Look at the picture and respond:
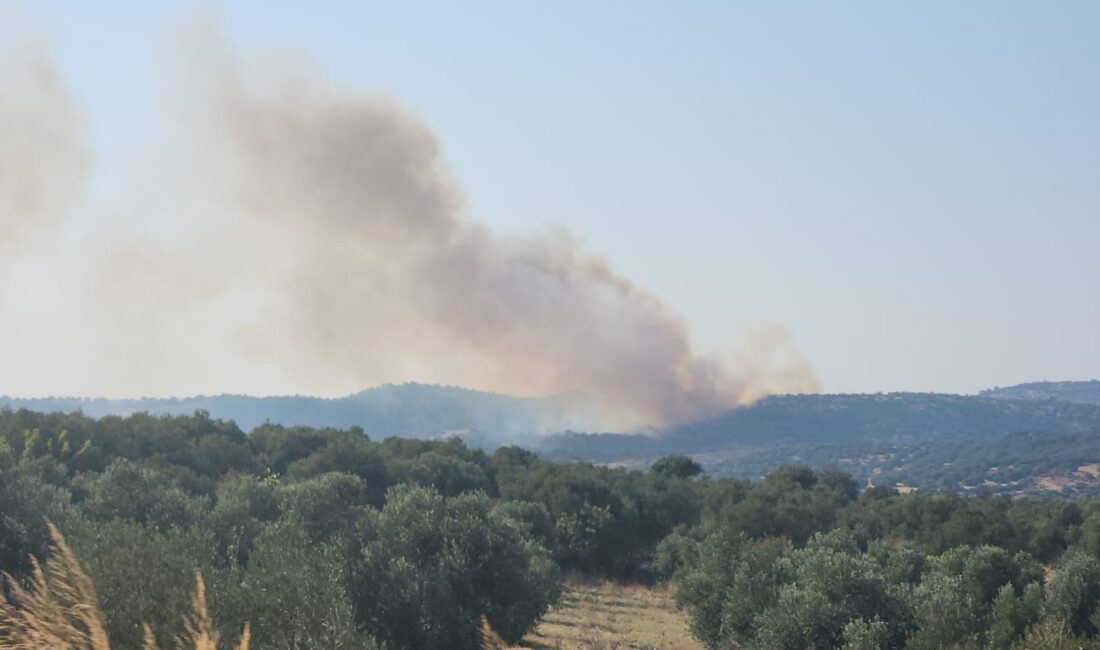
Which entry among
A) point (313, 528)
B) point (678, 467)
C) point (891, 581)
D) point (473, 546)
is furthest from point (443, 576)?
point (678, 467)

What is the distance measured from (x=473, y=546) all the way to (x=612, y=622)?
57.9 ft

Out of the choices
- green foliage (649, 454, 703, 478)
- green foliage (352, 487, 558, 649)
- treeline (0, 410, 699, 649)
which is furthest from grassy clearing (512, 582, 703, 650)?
green foliage (649, 454, 703, 478)

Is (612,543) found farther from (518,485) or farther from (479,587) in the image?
(479,587)

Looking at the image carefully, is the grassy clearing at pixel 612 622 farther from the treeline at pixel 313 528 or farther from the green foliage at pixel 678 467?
the green foliage at pixel 678 467

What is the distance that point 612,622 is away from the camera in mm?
58656

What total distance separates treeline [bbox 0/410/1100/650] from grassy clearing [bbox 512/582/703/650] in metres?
1.97

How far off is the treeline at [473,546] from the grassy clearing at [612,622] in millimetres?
1973

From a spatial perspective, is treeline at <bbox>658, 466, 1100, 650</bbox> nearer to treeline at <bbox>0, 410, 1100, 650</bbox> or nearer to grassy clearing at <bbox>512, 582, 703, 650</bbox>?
treeline at <bbox>0, 410, 1100, 650</bbox>

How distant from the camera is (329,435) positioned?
122 meters

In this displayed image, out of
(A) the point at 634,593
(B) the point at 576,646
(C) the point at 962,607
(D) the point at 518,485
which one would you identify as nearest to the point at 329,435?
→ (D) the point at 518,485

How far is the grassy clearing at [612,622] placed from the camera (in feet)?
161

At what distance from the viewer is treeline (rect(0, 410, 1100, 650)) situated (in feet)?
90.5

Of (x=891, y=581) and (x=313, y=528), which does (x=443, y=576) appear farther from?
(x=891, y=581)

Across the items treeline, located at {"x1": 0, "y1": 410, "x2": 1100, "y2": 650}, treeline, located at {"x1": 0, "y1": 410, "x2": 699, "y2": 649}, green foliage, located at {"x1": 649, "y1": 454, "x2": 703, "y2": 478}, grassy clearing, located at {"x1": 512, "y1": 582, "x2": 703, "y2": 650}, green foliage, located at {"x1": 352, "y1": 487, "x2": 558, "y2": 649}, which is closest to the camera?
treeline, located at {"x1": 0, "y1": 410, "x2": 699, "y2": 649}
